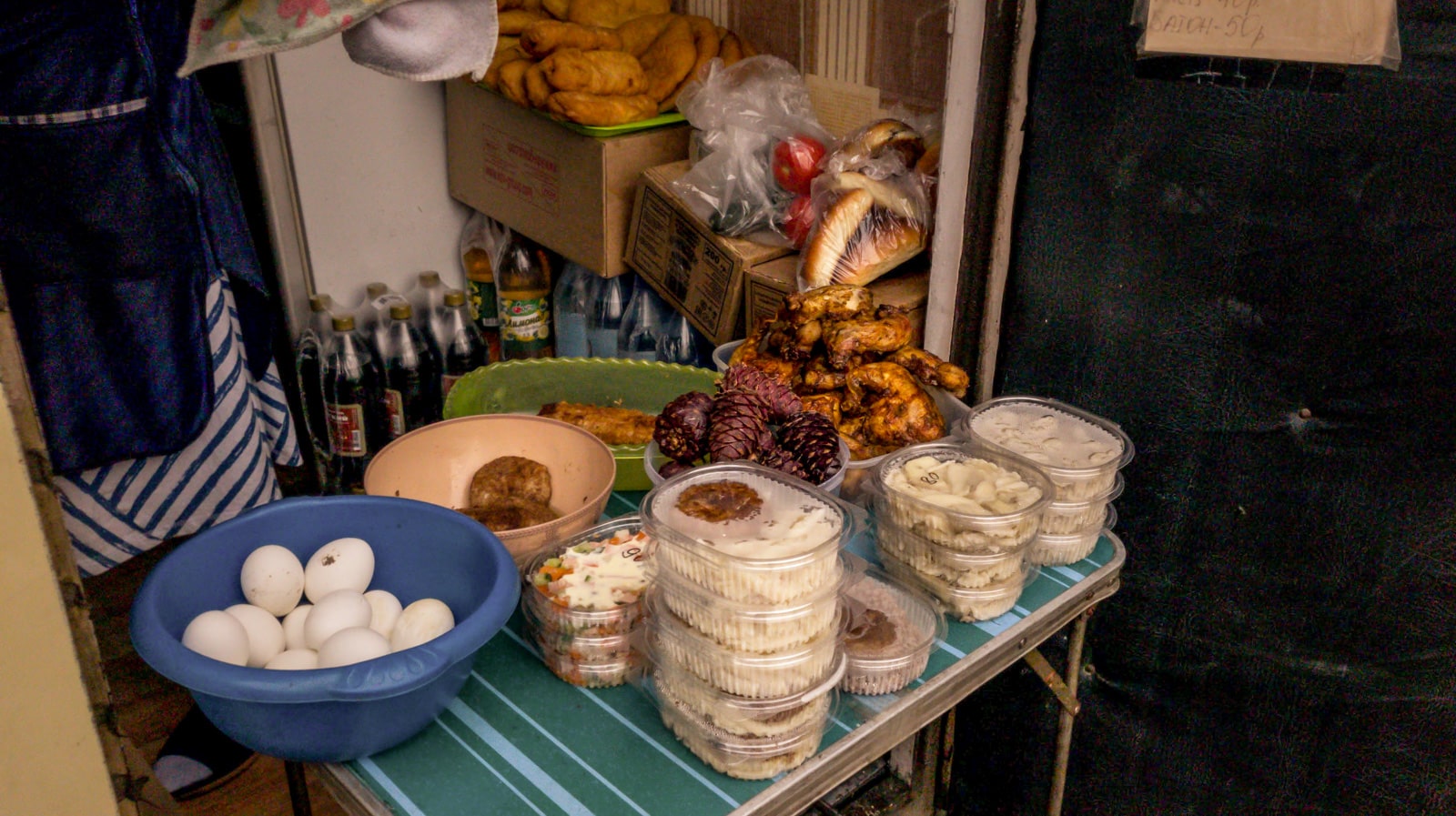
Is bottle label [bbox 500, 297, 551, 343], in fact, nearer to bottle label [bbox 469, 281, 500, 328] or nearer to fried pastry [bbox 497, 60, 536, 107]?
bottle label [bbox 469, 281, 500, 328]

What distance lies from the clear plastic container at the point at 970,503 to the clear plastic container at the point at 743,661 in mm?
305

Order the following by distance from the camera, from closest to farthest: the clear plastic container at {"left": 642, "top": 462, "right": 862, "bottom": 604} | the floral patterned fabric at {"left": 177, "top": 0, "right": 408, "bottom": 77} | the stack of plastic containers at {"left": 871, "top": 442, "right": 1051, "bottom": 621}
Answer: the floral patterned fabric at {"left": 177, "top": 0, "right": 408, "bottom": 77}, the clear plastic container at {"left": 642, "top": 462, "right": 862, "bottom": 604}, the stack of plastic containers at {"left": 871, "top": 442, "right": 1051, "bottom": 621}

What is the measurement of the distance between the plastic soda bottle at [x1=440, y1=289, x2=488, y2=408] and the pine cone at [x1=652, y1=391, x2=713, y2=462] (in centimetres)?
159

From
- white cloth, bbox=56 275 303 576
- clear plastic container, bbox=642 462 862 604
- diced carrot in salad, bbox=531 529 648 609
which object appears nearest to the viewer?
clear plastic container, bbox=642 462 862 604

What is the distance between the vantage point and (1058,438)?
1694mm

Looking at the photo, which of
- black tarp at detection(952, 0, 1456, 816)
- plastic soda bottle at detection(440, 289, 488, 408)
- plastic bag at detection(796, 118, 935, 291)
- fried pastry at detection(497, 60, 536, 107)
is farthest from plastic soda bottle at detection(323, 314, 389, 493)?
black tarp at detection(952, 0, 1456, 816)

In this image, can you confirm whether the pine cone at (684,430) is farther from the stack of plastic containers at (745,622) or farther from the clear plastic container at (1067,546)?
the clear plastic container at (1067,546)

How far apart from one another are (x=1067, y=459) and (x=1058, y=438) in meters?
0.07

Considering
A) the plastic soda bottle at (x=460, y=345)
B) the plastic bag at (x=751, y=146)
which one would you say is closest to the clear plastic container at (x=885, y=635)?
the plastic bag at (x=751, y=146)

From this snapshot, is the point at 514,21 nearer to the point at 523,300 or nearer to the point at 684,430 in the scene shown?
the point at 523,300

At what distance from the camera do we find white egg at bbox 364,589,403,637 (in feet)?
4.42

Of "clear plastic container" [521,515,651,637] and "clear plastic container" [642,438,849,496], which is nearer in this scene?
"clear plastic container" [521,515,651,637]

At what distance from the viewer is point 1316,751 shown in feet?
5.90

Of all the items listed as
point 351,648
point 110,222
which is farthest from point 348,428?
point 351,648
